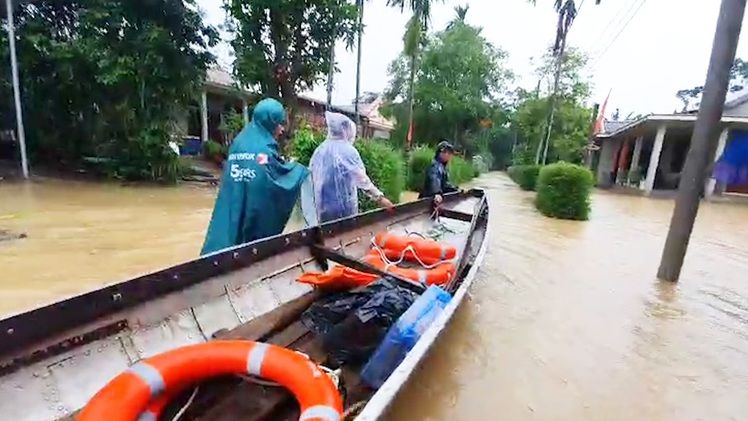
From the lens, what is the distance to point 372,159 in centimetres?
911

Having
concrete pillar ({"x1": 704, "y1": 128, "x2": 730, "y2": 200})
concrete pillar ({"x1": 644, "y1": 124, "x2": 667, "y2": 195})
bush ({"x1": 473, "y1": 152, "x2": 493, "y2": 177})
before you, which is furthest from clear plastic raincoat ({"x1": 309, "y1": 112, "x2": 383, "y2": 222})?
bush ({"x1": 473, "y1": 152, "x2": 493, "y2": 177})

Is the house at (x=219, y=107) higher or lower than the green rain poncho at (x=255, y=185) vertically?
higher

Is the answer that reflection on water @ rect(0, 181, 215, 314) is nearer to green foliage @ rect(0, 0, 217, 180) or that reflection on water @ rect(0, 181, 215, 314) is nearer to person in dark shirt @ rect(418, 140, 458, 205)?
green foliage @ rect(0, 0, 217, 180)

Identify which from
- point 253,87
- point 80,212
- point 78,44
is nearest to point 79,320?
point 80,212

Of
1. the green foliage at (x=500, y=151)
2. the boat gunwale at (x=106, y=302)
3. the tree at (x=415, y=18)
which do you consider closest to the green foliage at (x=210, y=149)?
the tree at (x=415, y=18)

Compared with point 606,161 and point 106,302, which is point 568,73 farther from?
point 106,302

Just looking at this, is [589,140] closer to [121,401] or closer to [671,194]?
[671,194]

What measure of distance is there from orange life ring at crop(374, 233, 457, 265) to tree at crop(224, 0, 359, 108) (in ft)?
29.0

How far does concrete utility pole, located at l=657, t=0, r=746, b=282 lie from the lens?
5270 mm

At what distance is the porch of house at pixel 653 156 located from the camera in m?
17.7

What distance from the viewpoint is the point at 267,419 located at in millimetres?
1829

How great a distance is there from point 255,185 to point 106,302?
1158mm

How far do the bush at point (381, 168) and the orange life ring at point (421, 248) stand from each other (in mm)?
3585

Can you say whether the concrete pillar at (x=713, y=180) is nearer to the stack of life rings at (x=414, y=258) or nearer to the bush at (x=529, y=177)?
the bush at (x=529, y=177)
